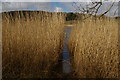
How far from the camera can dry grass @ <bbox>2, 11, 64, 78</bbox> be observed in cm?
436

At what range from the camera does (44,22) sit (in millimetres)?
4918

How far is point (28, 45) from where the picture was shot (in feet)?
14.7

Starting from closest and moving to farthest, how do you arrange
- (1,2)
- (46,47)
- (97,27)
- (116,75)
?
(116,75), (97,27), (46,47), (1,2)

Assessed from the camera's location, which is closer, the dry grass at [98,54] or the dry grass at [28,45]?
the dry grass at [98,54]

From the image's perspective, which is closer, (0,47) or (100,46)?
(100,46)

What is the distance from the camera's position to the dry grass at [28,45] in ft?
14.3

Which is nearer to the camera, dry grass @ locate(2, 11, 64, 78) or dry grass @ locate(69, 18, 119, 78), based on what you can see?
dry grass @ locate(69, 18, 119, 78)

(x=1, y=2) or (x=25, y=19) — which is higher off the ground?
(x=1, y=2)

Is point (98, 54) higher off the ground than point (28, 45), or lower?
lower

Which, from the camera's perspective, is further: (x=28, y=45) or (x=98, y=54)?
(x=28, y=45)

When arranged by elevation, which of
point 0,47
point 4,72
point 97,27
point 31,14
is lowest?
point 4,72

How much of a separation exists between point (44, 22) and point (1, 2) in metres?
0.99

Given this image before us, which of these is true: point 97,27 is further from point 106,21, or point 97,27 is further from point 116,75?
point 116,75

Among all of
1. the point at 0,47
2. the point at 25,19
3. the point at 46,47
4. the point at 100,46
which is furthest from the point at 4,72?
the point at 100,46
